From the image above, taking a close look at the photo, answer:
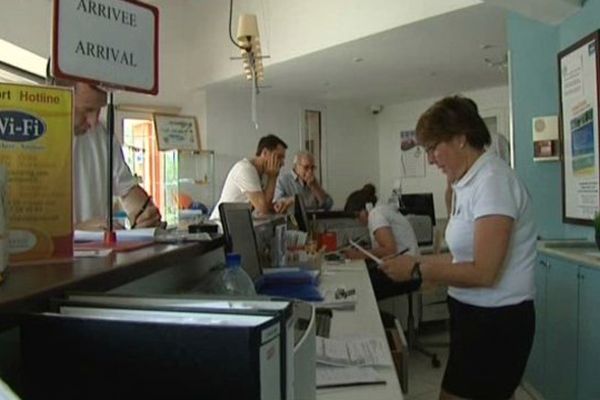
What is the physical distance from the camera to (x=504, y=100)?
775 centimetres

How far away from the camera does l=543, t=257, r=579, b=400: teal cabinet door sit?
2.69m

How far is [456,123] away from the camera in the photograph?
1.72 meters

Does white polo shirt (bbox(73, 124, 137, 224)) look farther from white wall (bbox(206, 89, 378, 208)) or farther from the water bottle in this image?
white wall (bbox(206, 89, 378, 208))

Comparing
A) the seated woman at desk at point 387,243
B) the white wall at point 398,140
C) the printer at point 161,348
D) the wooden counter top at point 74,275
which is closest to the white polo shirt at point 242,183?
the seated woman at desk at point 387,243

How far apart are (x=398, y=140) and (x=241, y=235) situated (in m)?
7.55

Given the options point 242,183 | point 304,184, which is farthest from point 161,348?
point 304,184

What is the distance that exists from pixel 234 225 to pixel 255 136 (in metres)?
6.14

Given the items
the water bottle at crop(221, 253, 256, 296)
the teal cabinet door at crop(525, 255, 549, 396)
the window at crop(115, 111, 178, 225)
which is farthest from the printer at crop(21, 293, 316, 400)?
the window at crop(115, 111, 178, 225)

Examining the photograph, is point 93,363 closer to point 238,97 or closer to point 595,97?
point 595,97

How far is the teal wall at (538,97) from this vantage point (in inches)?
138

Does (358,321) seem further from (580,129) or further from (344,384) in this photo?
(580,129)

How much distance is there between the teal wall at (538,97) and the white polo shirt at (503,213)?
1917mm

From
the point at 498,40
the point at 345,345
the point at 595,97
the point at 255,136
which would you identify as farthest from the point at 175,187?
the point at 345,345

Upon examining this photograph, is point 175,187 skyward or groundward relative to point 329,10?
groundward
